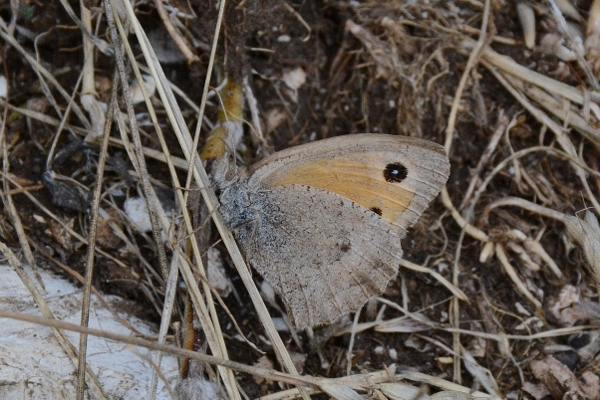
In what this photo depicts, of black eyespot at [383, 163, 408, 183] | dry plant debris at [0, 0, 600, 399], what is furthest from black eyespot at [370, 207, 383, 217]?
dry plant debris at [0, 0, 600, 399]

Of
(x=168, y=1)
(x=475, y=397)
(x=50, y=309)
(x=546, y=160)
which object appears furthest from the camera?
(x=546, y=160)

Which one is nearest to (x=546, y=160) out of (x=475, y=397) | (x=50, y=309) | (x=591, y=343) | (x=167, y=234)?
(x=591, y=343)

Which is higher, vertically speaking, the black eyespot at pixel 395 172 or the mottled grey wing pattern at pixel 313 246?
the black eyespot at pixel 395 172

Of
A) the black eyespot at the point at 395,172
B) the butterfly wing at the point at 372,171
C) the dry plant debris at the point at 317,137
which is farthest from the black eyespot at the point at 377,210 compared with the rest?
the dry plant debris at the point at 317,137

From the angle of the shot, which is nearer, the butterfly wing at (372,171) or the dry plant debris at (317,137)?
the butterfly wing at (372,171)

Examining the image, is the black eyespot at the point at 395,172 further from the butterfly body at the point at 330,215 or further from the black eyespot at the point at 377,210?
the black eyespot at the point at 377,210

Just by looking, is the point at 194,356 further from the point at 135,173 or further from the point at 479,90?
the point at 479,90

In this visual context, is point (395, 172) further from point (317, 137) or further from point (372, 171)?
point (317, 137)

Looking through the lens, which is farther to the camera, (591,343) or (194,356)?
(591,343)
